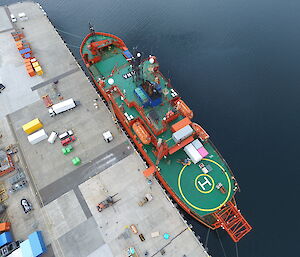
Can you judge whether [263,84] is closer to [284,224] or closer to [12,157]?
[284,224]

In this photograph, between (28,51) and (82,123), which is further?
(28,51)

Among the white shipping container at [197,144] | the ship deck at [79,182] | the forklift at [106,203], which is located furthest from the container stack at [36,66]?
the white shipping container at [197,144]

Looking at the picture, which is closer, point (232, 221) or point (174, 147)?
point (232, 221)

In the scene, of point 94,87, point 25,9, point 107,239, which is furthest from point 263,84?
point 25,9

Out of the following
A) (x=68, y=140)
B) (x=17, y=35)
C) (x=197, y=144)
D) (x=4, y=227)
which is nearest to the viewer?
(x=4, y=227)

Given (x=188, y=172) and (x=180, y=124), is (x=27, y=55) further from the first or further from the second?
(x=188, y=172)

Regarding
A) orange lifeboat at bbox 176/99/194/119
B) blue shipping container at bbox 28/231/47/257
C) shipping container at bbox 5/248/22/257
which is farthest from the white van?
orange lifeboat at bbox 176/99/194/119

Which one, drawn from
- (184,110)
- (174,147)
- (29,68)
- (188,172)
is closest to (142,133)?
(174,147)

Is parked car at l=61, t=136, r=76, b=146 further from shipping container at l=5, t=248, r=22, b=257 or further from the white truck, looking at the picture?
shipping container at l=5, t=248, r=22, b=257
